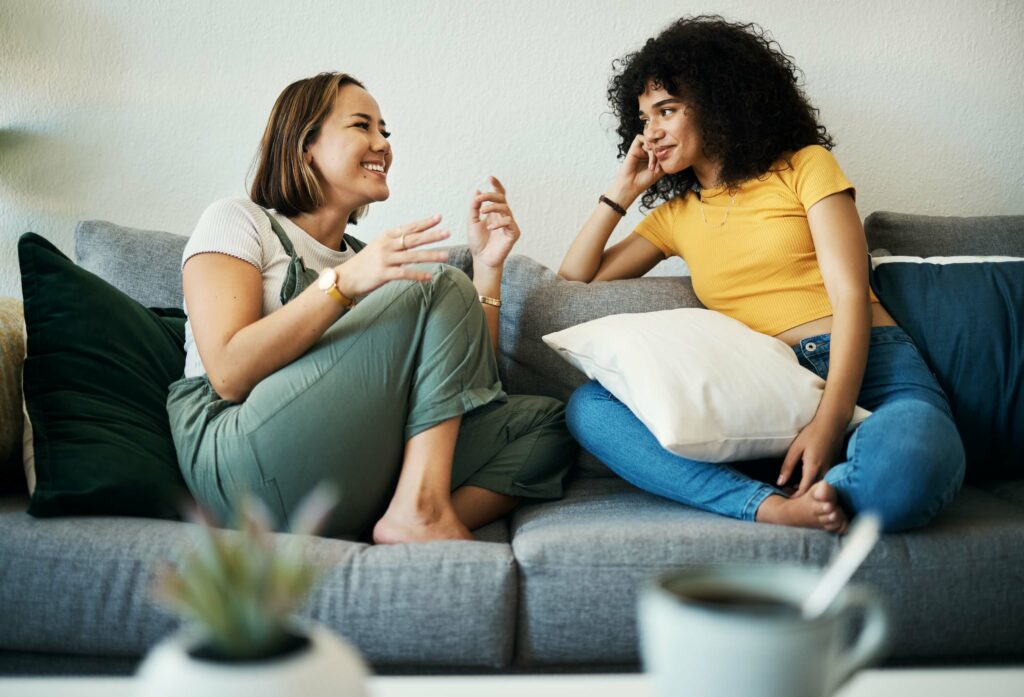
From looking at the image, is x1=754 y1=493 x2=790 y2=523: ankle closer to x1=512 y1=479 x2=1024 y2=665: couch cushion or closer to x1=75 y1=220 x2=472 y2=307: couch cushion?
x1=512 y1=479 x2=1024 y2=665: couch cushion

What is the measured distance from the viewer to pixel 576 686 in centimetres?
60

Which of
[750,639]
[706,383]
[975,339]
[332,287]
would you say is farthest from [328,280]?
[975,339]

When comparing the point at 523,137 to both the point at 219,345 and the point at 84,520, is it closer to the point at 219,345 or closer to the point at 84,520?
the point at 219,345

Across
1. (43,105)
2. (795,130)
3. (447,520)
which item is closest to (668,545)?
(447,520)

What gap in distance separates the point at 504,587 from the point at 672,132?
1.06 meters

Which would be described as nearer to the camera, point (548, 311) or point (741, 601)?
point (741, 601)

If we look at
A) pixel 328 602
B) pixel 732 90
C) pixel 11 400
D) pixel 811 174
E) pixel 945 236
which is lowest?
pixel 328 602

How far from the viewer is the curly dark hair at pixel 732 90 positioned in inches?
70.6

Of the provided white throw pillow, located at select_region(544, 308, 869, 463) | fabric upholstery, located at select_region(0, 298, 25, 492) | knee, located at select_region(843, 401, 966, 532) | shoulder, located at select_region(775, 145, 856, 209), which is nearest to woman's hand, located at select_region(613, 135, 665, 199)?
shoulder, located at select_region(775, 145, 856, 209)

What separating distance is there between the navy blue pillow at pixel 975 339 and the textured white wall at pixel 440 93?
0.57m

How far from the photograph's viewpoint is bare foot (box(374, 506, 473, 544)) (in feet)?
4.28

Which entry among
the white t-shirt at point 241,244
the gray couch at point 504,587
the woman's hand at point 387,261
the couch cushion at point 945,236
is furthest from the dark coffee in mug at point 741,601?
the couch cushion at point 945,236

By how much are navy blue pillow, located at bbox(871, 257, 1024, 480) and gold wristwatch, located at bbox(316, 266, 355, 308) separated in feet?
3.30

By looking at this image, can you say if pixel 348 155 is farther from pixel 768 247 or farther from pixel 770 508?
pixel 770 508
